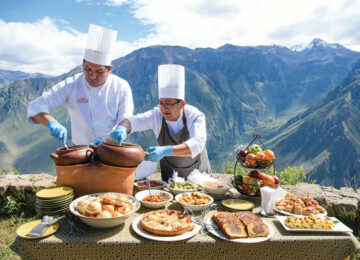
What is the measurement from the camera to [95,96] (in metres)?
3.72

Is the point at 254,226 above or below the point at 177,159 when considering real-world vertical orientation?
below

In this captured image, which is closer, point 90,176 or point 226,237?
point 226,237

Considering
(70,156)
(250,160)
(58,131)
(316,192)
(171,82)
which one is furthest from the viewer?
(316,192)

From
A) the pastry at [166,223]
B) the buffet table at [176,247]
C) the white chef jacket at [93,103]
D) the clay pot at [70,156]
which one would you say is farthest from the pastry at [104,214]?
the white chef jacket at [93,103]

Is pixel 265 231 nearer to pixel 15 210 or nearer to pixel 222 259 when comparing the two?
pixel 222 259

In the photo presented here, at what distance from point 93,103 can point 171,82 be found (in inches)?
44.7

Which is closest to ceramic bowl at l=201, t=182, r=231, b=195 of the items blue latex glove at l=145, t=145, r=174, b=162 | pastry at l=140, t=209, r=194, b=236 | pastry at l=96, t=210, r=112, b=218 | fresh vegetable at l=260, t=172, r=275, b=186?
fresh vegetable at l=260, t=172, r=275, b=186

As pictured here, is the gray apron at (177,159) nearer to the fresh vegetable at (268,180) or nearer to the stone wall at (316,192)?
the fresh vegetable at (268,180)

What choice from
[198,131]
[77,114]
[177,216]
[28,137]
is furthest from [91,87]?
[28,137]

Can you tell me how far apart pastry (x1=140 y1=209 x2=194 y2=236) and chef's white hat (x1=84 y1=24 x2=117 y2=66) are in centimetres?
230

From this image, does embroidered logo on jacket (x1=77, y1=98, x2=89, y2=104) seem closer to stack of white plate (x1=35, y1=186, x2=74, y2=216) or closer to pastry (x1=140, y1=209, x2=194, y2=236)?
stack of white plate (x1=35, y1=186, x2=74, y2=216)

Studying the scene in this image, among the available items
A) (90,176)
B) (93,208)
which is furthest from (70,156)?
(93,208)

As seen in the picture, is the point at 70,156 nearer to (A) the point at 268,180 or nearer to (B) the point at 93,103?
(B) the point at 93,103

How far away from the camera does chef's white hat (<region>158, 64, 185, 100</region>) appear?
3.46 meters
